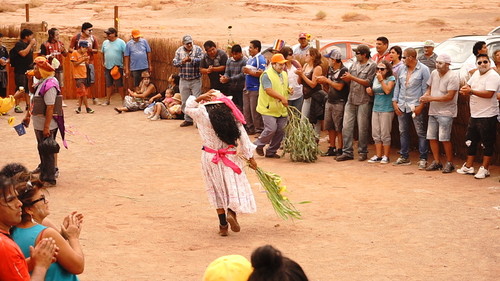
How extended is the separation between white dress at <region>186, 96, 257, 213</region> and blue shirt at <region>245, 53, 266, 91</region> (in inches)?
260

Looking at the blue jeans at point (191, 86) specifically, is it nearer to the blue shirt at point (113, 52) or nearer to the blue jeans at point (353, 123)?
the blue shirt at point (113, 52)

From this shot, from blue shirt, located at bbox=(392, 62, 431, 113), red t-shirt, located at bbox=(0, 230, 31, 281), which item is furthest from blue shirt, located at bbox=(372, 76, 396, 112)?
red t-shirt, located at bbox=(0, 230, 31, 281)

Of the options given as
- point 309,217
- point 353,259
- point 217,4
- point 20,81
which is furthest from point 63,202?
point 217,4

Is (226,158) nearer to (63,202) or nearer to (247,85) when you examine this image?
(63,202)

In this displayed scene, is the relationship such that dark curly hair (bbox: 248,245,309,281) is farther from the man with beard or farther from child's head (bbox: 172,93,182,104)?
child's head (bbox: 172,93,182,104)

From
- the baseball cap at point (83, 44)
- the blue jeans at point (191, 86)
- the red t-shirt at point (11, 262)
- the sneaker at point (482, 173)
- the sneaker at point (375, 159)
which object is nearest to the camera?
the red t-shirt at point (11, 262)

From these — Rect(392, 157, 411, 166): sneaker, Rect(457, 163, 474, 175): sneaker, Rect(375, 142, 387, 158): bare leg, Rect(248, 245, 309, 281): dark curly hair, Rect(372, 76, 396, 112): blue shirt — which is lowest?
Rect(392, 157, 411, 166): sneaker

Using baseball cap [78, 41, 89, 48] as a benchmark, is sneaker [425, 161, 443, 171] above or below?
below

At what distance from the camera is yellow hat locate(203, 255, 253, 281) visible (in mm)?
3695

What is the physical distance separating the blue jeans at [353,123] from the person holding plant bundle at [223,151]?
16.0 feet

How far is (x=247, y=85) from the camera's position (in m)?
16.6

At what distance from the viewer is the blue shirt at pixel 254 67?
643 inches

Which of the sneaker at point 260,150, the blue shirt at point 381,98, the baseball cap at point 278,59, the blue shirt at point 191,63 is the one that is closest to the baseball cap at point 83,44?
the blue shirt at point 191,63

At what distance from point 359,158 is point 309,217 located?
400cm
